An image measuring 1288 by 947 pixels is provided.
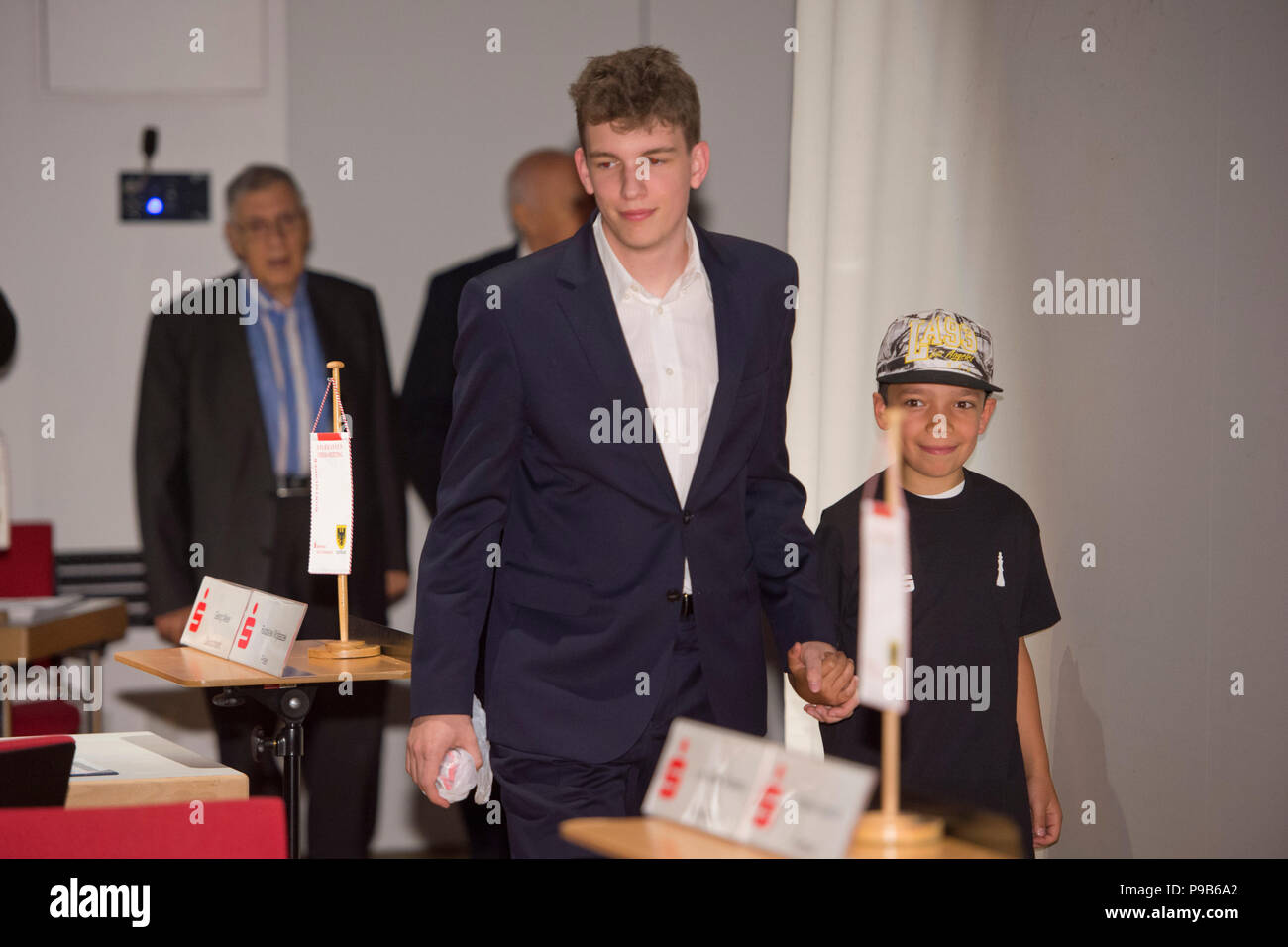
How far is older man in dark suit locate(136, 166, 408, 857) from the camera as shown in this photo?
4.25 meters

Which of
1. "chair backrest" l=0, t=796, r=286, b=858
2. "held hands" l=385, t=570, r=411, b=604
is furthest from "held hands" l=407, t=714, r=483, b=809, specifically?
"held hands" l=385, t=570, r=411, b=604

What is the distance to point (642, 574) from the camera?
2199 mm

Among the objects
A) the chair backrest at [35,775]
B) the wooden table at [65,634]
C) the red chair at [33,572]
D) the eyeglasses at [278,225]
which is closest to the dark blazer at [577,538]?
the chair backrest at [35,775]

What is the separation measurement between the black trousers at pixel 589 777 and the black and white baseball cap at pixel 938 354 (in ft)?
2.86

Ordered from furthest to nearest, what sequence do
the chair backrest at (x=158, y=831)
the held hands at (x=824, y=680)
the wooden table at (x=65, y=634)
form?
the wooden table at (x=65, y=634) → the held hands at (x=824, y=680) → the chair backrest at (x=158, y=831)

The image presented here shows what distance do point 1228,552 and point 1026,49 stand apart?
1.36 metres

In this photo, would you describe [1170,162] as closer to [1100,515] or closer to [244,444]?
[1100,515]

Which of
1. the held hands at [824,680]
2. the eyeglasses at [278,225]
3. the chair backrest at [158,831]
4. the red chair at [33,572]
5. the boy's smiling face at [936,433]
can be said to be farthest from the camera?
the eyeglasses at [278,225]

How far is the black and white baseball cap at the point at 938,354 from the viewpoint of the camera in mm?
2768

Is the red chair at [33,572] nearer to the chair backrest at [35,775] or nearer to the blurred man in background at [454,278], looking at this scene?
the blurred man in background at [454,278]

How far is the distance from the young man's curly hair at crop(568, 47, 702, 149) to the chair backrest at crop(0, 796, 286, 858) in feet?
3.80

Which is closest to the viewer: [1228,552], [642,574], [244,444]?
[642,574]
